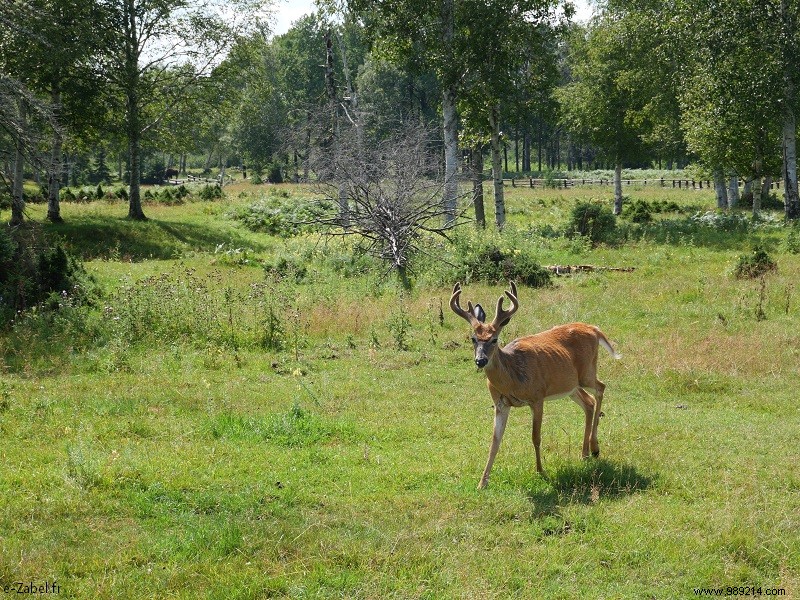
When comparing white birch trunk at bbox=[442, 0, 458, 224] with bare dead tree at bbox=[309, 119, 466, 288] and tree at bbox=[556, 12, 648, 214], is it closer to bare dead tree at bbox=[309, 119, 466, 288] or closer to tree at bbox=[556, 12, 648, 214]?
bare dead tree at bbox=[309, 119, 466, 288]

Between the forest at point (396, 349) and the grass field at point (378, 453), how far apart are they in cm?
5

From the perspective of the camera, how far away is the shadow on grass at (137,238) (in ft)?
86.8

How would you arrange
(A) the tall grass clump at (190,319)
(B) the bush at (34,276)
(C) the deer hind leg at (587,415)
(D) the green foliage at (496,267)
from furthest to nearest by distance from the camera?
(D) the green foliage at (496,267) < (B) the bush at (34,276) < (A) the tall grass clump at (190,319) < (C) the deer hind leg at (587,415)

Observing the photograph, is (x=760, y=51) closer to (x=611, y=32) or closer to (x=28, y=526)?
(x=611, y=32)

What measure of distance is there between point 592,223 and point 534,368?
21.5 metres

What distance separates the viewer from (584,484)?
7.97 metres

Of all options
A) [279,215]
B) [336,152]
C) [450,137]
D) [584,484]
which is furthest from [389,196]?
[584,484]

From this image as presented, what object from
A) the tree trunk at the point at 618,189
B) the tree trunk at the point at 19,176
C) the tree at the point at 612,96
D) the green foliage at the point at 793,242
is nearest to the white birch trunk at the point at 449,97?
the green foliage at the point at 793,242

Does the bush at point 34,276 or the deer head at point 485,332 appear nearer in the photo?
the deer head at point 485,332

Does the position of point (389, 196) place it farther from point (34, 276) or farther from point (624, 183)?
point (624, 183)

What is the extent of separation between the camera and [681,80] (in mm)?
33875

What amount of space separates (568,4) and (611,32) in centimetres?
907

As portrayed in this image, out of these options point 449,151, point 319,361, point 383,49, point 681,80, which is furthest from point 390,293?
point 681,80

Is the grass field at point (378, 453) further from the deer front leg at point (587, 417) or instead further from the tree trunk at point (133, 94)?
the tree trunk at point (133, 94)
